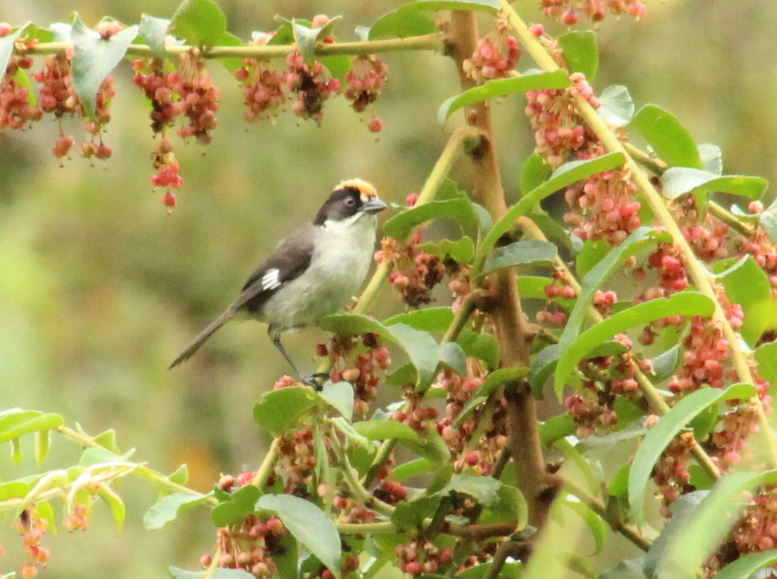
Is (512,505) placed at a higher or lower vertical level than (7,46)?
lower

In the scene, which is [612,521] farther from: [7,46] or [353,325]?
[7,46]

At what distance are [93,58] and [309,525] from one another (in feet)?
2.24

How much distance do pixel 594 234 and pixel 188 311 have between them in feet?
21.2

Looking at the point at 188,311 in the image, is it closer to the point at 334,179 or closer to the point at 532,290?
the point at 334,179

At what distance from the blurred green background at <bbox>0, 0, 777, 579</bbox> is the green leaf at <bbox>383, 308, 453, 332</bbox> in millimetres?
4678

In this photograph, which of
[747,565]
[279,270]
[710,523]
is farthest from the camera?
[279,270]

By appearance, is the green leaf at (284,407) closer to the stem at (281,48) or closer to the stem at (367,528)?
the stem at (367,528)

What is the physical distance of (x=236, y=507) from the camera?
1390 millimetres

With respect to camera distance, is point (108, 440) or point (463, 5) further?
point (108, 440)

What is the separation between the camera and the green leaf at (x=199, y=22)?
1.59 meters

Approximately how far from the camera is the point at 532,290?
1714 mm

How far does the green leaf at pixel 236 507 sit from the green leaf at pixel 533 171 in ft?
2.11

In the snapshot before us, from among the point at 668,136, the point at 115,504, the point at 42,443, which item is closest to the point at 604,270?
the point at 668,136

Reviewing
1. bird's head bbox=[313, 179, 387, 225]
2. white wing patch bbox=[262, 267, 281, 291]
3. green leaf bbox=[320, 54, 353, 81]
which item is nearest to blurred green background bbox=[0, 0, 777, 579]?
bird's head bbox=[313, 179, 387, 225]
